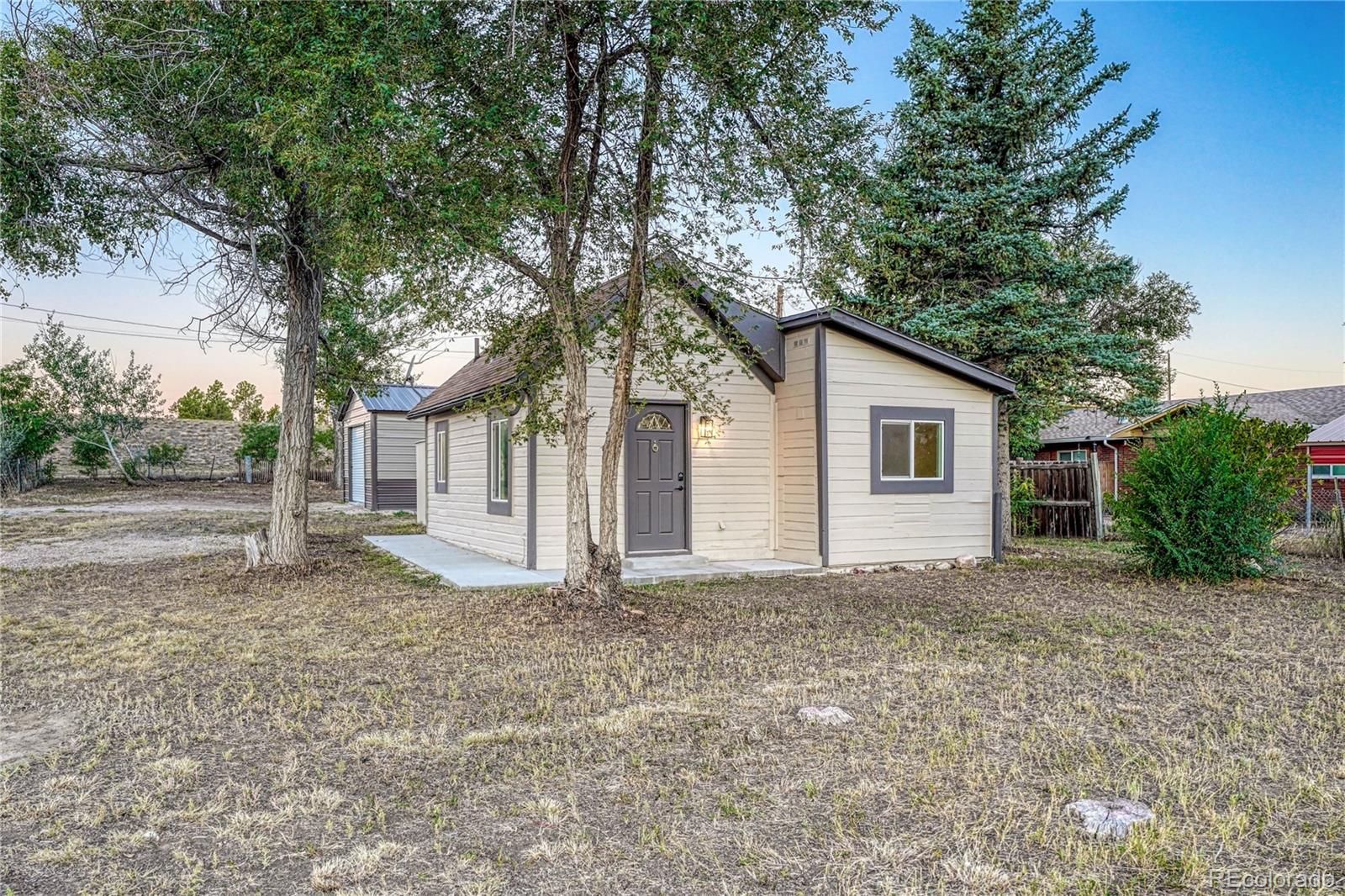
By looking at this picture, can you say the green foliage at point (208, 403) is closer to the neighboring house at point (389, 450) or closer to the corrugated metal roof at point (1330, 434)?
the neighboring house at point (389, 450)

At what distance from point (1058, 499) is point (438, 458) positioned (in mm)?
10701

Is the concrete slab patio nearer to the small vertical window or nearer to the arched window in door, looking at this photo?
the arched window in door

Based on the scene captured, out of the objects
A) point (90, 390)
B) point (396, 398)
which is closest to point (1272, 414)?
point (396, 398)

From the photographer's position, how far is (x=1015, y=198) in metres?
11.6

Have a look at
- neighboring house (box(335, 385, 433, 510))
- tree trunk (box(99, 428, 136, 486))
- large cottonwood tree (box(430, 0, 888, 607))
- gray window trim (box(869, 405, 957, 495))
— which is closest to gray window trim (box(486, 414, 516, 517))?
large cottonwood tree (box(430, 0, 888, 607))

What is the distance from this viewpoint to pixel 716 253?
263 inches

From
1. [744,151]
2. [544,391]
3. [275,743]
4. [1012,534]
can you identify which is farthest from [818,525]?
[275,743]

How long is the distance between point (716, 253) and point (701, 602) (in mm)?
3176

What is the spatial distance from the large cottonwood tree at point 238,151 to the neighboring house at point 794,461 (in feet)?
8.13

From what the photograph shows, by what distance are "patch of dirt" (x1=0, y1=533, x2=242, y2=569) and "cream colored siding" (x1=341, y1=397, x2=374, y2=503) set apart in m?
7.53

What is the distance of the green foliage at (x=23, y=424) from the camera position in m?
21.5

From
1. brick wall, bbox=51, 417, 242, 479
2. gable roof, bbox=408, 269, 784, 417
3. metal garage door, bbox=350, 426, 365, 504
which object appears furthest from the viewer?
brick wall, bbox=51, 417, 242, 479

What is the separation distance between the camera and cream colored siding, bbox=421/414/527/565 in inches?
372

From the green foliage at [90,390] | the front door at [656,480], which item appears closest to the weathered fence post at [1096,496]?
the front door at [656,480]
